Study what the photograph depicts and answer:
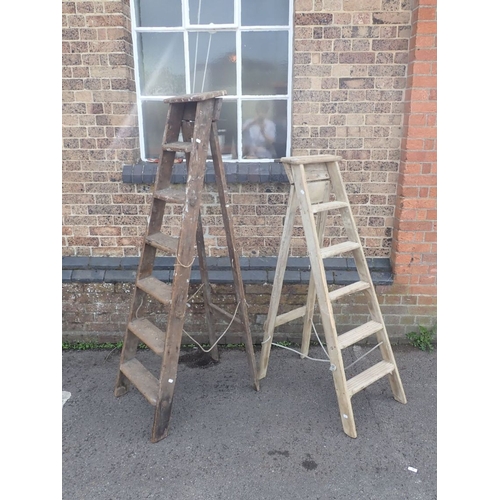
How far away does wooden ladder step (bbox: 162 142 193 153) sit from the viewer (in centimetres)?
229

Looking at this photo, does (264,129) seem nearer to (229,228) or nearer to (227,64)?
(227,64)

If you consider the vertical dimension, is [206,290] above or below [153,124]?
below

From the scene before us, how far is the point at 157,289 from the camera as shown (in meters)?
2.53

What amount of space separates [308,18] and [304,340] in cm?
240

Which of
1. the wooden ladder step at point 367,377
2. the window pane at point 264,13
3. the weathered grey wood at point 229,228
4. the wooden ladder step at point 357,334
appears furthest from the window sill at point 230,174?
the wooden ladder step at point 367,377

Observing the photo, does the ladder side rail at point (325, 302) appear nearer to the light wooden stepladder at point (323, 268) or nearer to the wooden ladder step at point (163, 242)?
the light wooden stepladder at point (323, 268)

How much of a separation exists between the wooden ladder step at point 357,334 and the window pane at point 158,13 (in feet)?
8.59

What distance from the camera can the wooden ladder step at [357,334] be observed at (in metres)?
2.51

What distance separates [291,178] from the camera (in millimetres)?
2570

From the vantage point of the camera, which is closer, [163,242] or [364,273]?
[163,242]

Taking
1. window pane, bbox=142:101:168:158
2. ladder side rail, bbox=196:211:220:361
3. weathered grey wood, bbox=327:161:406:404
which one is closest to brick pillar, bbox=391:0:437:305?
weathered grey wood, bbox=327:161:406:404

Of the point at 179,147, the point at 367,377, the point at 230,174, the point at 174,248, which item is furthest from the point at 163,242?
the point at 367,377

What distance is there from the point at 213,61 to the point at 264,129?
656 mm
